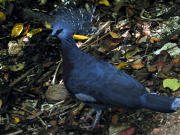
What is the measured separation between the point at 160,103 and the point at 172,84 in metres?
0.67

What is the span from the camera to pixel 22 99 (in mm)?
4465

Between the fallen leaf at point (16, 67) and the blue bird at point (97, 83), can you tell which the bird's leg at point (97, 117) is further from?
the fallen leaf at point (16, 67)

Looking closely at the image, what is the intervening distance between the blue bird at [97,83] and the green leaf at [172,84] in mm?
466

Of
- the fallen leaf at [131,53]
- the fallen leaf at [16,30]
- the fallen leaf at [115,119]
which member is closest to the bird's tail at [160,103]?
the fallen leaf at [115,119]

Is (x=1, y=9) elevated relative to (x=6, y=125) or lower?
elevated

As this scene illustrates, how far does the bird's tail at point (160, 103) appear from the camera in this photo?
3.52m

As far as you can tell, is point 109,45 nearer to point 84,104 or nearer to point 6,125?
point 84,104

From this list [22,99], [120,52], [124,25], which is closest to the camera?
[22,99]

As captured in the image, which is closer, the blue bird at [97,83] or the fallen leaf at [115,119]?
the blue bird at [97,83]

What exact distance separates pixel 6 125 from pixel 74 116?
25.7 inches

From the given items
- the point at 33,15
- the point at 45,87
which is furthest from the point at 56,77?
the point at 33,15

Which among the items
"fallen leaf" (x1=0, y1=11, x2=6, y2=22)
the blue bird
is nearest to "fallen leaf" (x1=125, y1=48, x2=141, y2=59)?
the blue bird

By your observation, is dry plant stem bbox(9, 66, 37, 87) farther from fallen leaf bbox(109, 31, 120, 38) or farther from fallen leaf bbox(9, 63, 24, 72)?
fallen leaf bbox(109, 31, 120, 38)

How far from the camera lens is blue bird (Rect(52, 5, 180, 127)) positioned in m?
3.61
